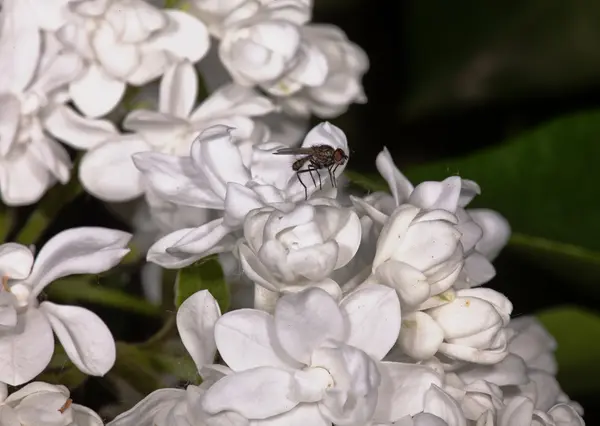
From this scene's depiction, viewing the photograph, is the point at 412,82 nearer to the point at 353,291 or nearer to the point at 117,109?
the point at 117,109

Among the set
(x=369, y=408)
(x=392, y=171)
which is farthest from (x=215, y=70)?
(x=369, y=408)

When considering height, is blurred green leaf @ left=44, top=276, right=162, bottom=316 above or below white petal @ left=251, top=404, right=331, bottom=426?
below

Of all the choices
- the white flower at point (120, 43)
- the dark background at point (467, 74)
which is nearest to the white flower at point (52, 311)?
the white flower at point (120, 43)

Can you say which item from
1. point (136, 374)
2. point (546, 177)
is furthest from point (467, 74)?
point (136, 374)

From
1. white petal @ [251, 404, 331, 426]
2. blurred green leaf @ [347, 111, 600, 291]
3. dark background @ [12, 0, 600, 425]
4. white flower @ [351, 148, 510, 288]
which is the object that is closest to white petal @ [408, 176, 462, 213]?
white flower @ [351, 148, 510, 288]

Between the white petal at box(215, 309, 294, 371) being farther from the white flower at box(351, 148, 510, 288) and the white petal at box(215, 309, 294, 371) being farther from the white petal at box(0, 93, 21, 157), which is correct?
the white petal at box(0, 93, 21, 157)

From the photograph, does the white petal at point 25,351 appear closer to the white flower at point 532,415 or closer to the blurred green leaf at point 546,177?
the white flower at point 532,415

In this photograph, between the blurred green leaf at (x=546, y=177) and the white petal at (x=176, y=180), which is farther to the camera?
the blurred green leaf at (x=546, y=177)
